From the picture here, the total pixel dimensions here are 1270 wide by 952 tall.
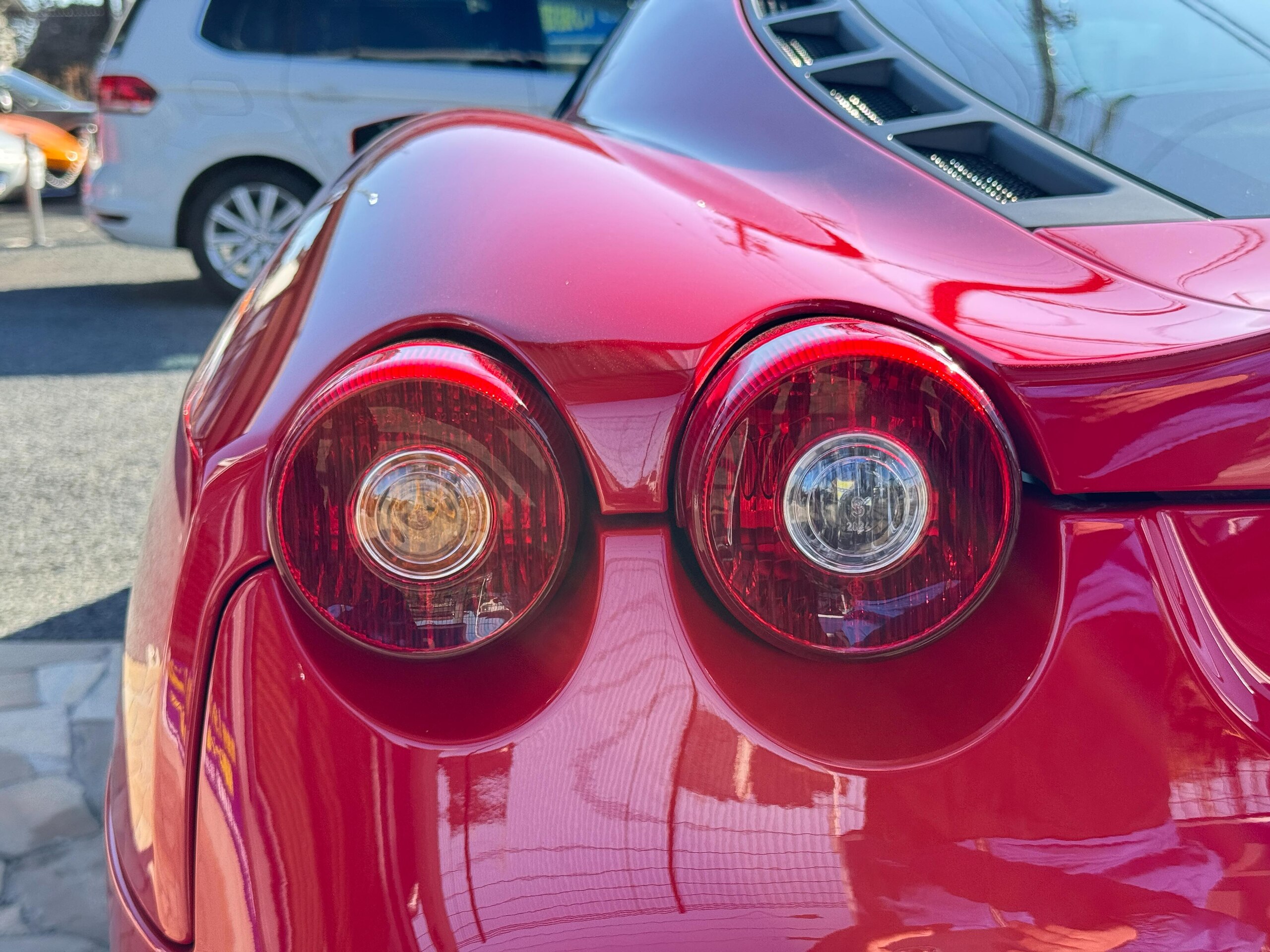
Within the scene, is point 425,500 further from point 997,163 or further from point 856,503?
point 997,163

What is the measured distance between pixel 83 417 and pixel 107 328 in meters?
1.92

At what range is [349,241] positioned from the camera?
102cm

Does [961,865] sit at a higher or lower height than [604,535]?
lower

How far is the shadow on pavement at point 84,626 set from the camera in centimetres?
278

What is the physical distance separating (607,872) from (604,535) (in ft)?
0.80

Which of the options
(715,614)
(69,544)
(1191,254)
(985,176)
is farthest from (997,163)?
(69,544)

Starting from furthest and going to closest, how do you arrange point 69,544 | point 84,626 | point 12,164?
point 12,164
point 69,544
point 84,626

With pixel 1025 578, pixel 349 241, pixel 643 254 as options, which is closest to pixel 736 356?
pixel 643 254

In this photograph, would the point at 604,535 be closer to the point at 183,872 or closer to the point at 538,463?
the point at 538,463

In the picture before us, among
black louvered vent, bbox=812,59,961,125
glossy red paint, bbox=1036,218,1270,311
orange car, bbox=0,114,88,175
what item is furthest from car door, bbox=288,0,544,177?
orange car, bbox=0,114,88,175

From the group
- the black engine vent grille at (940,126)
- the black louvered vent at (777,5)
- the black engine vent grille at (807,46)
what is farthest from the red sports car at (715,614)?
the black louvered vent at (777,5)

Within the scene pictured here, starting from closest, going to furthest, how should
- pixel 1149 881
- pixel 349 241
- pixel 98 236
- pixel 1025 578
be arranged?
pixel 1149 881 < pixel 1025 578 < pixel 349 241 < pixel 98 236

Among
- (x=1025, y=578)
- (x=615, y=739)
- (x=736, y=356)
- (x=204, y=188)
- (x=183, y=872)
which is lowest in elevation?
(x=183, y=872)

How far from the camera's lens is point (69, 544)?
3.32 meters
